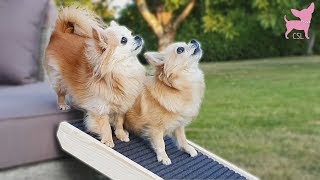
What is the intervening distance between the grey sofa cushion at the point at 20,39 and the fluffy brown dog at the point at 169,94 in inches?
24.0

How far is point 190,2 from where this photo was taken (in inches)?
293

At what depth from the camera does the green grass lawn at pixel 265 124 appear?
2.50 m

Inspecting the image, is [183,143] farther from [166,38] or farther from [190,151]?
[166,38]

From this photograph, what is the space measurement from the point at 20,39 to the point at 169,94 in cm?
75

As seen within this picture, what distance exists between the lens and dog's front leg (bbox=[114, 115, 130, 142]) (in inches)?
Result: 59.9

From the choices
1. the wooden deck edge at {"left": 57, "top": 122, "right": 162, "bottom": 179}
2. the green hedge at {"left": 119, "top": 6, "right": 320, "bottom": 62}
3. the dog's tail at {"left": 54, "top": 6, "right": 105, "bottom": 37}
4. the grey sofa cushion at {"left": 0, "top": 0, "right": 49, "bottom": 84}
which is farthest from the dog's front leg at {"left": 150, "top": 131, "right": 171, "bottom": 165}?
the green hedge at {"left": 119, "top": 6, "right": 320, "bottom": 62}

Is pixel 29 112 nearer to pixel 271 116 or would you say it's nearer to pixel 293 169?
pixel 293 169

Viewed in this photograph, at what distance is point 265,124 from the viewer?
335 cm

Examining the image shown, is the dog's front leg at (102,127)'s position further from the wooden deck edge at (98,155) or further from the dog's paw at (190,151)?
the dog's paw at (190,151)

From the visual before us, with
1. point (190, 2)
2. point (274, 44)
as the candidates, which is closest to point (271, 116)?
point (190, 2)

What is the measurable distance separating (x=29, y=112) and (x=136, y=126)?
30 cm

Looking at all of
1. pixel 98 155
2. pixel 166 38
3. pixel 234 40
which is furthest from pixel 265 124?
pixel 234 40

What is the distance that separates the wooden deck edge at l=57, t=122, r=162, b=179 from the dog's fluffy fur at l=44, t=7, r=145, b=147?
0.03 meters

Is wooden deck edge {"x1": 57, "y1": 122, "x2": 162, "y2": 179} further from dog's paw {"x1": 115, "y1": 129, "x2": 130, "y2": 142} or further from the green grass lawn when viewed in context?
the green grass lawn
